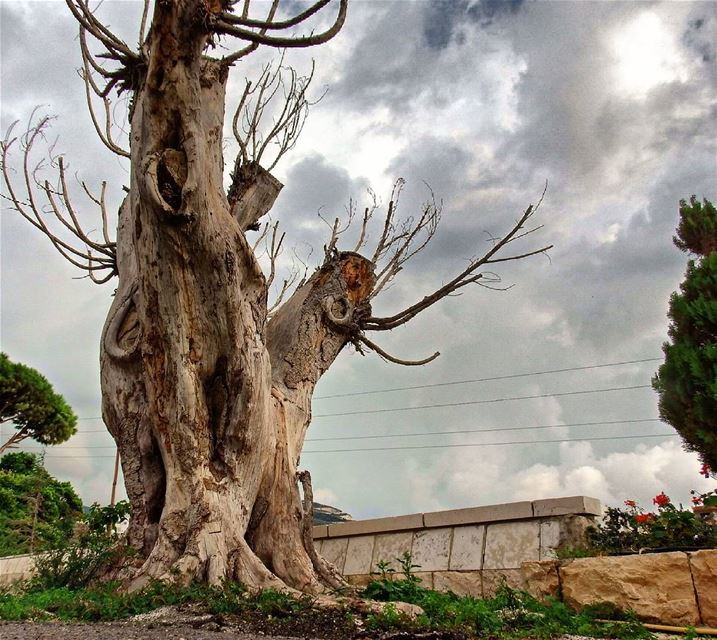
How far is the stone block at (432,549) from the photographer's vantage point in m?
5.81

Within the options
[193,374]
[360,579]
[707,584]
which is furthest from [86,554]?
[707,584]


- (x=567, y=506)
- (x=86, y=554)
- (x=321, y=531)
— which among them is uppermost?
(x=567, y=506)

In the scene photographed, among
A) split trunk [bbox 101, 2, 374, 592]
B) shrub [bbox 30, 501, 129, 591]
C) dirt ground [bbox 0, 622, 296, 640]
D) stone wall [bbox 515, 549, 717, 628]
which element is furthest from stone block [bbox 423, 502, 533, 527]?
dirt ground [bbox 0, 622, 296, 640]

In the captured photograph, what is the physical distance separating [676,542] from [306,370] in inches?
144

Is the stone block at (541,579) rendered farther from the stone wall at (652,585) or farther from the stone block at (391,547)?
the stone block at (391,547)

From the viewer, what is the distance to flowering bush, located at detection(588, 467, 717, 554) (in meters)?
4.88

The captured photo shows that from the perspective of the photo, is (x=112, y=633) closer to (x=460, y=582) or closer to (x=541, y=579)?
(x=541, y=579)

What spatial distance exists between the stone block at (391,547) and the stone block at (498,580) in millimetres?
932

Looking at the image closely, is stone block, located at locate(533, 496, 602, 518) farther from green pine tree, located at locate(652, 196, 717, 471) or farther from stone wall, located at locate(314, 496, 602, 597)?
green pine tree, located at locate(652, 196, 717, 471)

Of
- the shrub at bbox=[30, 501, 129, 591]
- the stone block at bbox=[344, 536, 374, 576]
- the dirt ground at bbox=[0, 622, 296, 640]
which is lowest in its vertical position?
the dirt ground at bbox=[0, 622, 296, 640]

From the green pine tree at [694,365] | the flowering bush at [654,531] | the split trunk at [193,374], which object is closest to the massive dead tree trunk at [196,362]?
the split trunk at [193,374]

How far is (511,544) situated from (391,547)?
137cm

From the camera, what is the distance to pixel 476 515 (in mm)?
5711

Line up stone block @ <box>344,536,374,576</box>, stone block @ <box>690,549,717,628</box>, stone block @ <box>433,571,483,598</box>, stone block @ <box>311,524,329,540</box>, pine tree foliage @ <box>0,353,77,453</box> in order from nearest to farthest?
1. stone block @ <box>690,549,717,628</box>
2. stone block @ <box>433,571,483,598</box>
3. stone block @ <box>344,536,374,576</box>
4. stone block @ <box>311,524,329,540</box>
5. pine tree foliage @ <box>0,353,77,453</box>
